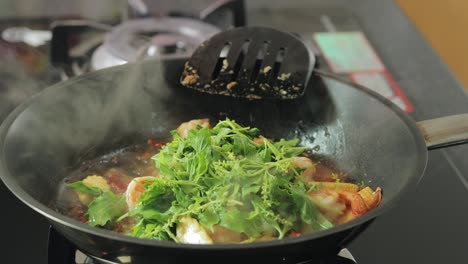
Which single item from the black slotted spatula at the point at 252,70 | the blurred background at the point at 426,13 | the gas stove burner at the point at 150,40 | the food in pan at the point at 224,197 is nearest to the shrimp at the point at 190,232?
the food in pan at the point at 224,197

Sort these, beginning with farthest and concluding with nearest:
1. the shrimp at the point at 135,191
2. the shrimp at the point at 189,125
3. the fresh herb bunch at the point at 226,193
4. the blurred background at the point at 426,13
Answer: the blurred background at the point at 426,13 < the shrimp at the point at 189,125 < the shrimp at the point at 135,191 < the fresh herb bunch at the point at 226,193

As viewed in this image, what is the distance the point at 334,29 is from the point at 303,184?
44.1 inches

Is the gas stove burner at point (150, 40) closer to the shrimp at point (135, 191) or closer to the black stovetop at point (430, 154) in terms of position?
the black stovetop at point (430, 154)

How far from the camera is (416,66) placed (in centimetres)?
189

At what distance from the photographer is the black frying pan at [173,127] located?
2.82 feet

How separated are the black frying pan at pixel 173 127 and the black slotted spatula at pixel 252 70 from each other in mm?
43

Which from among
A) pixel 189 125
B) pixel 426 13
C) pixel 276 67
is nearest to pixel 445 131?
pixel 276 67

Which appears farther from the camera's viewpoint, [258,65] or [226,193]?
[258,65]

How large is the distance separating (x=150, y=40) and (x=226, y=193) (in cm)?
89

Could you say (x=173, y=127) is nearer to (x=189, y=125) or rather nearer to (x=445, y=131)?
(x=189, y=125)

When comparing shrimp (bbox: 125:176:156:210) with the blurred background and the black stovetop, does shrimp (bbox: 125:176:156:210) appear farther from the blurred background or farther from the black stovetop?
the blurred background

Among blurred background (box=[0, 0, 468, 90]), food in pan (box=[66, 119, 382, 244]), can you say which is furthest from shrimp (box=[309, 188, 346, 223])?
blurred background (box=[0, 0, 468, 90])

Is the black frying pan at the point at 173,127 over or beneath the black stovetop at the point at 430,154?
over

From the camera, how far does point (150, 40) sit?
177 cm
